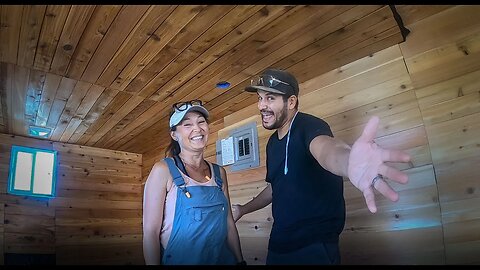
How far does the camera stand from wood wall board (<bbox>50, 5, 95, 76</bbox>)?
746 millimetres

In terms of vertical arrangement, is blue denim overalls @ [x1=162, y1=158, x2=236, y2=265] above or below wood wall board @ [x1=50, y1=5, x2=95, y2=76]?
below

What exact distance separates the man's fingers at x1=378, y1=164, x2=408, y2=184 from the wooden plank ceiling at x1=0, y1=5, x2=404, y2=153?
473 mm

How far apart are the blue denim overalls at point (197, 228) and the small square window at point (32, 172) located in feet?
2.25

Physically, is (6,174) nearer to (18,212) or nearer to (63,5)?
(18,212)

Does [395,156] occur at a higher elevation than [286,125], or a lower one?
lower

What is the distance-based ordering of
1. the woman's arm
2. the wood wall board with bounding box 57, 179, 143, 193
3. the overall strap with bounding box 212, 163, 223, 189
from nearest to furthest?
the woman's arm < the overall strap with bounding box 212, 163, 223, 189 < the wood wall board with bounding box 57, 179, 143, 193

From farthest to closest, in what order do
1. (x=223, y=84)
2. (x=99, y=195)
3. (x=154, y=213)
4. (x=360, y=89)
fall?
(x=99, y=195)
(x=223, y=84)
(x=360, y=89)
(x=154, y=213)

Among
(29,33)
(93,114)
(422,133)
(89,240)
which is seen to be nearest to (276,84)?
(422,133)

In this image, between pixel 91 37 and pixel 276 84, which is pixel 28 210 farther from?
pixel 276 84

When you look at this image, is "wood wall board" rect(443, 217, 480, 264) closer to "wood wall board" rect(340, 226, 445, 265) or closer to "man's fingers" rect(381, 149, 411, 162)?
"wood wall board" rect(340, 226, 445, 265)

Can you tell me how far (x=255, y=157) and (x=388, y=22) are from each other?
0.55m

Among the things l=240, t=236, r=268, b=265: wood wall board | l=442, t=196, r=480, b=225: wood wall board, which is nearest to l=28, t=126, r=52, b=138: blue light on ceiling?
l=240, t=236, r=268, b=265: wood wall board

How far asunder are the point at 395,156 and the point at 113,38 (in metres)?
0.74

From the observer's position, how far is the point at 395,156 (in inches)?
17.9
